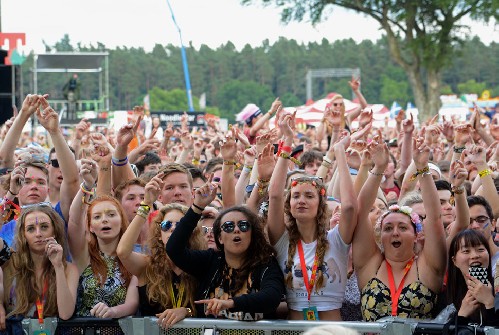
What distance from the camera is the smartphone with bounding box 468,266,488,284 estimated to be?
5312mm

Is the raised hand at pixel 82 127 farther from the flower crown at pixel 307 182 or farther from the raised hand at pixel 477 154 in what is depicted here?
the flower crown at pixel 307 182

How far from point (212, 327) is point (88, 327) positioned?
0.71 meters

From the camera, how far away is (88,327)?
5.30m

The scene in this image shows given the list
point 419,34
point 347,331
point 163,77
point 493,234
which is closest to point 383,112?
point 419,34

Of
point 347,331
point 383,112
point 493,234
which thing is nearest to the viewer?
point 347,331

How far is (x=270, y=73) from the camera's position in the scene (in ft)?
431

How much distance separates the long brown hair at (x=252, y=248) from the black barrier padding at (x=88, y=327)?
67 cm

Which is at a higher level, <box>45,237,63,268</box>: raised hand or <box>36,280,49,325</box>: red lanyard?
<box>45,237,63,268</box>: raised hand

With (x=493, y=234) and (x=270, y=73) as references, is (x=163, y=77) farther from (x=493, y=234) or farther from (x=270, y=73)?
(x=493, y=234)

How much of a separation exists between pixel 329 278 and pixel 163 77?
120 meters

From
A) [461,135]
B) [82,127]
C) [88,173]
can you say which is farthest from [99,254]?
[461,135]

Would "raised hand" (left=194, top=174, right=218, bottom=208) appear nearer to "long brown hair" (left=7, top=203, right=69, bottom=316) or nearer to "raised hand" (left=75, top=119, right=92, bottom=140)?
"long brown hair" (left=7, top=203, right=69, bottom=316)

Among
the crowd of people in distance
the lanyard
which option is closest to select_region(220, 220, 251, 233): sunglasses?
the crowd of people in distance

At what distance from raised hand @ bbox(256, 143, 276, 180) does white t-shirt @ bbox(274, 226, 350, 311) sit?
82 cm
